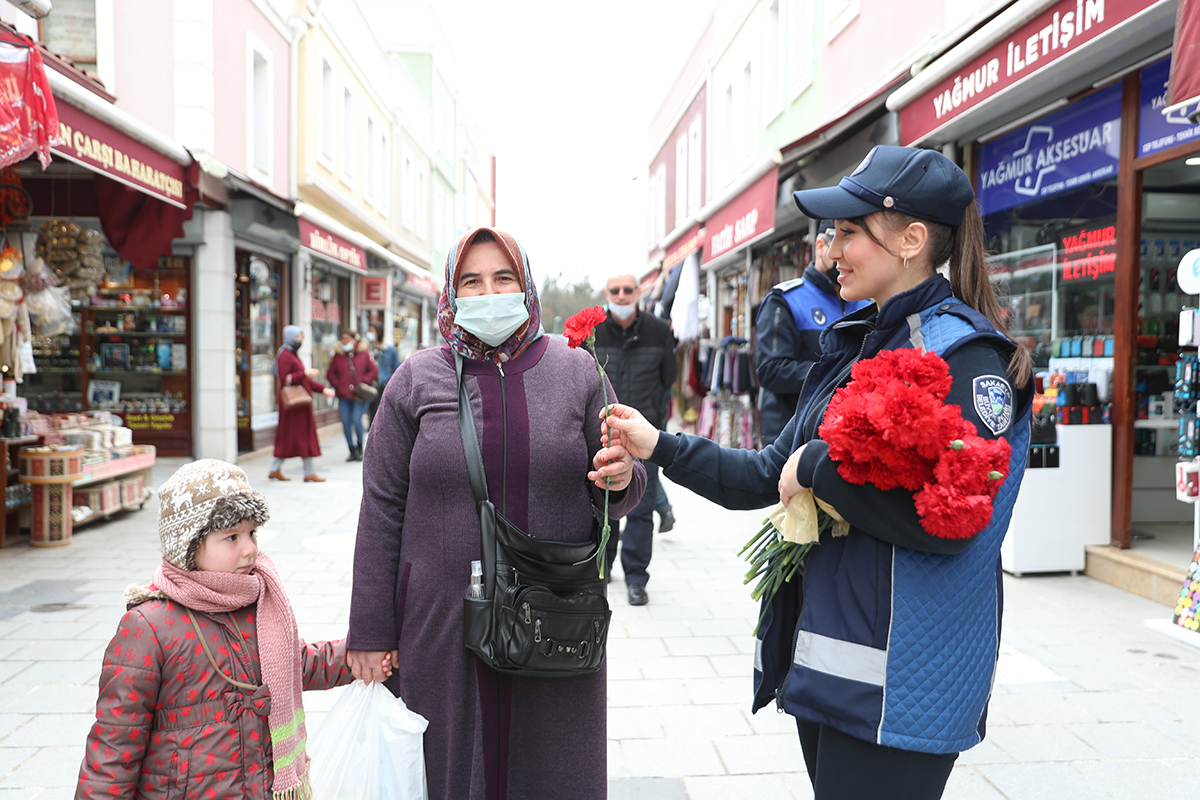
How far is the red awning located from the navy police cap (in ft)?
9.80

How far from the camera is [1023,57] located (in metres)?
5.21

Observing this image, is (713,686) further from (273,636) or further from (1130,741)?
(273,636)

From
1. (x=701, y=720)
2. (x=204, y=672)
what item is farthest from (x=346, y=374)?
(x=204, y=672)

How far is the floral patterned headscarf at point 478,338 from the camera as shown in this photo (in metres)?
2.30

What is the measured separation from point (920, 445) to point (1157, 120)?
522 cm

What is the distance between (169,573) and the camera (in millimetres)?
2010

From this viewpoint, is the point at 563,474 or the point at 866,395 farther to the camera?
the point at 563,474

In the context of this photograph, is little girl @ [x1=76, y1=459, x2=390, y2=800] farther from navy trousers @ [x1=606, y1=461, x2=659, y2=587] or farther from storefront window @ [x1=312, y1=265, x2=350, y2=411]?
storefront window @ [x1=312, y1=265, x2=350, y2=411]

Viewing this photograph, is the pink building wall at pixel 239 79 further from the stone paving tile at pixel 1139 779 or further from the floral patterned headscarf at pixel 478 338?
Answer: the stone paving tile at pixel 1139 779

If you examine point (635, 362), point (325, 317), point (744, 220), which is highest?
point (744, 220)

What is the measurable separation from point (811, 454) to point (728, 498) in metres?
0.37

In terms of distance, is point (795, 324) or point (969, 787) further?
point (795, 324)

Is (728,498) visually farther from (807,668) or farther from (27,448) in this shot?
(27,448)

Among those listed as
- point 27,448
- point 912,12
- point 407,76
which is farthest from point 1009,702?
point 407,76
